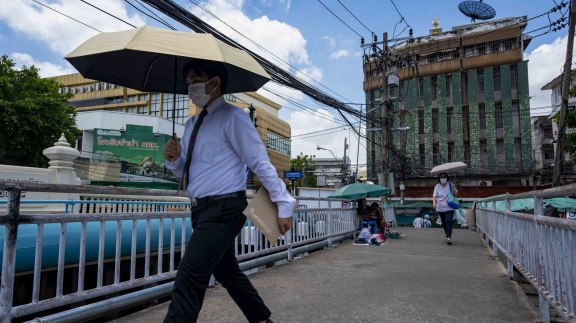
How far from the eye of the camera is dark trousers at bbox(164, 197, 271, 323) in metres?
2.02

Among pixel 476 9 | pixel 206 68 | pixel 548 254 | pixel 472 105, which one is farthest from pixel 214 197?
pixel 476 9

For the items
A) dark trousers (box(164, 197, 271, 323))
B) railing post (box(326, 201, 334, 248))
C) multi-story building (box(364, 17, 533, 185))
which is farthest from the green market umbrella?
dark trousers (box(164, 197, 271, 323))

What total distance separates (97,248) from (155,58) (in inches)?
114

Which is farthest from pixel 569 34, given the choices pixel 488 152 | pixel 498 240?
pixel 488 152

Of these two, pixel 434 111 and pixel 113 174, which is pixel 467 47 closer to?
pixel 434 111

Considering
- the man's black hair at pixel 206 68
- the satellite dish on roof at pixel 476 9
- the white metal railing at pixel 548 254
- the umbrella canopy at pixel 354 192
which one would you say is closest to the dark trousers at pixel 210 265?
the man's black hair at pixel 206 68

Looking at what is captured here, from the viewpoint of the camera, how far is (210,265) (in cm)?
212

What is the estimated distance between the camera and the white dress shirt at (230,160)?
2.27m

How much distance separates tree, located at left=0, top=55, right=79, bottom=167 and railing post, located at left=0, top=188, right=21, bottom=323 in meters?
21.5

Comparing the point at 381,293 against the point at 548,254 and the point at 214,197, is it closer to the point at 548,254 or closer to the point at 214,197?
the point at 548,254

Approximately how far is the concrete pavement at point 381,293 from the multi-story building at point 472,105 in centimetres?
2819

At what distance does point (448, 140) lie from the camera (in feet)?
118

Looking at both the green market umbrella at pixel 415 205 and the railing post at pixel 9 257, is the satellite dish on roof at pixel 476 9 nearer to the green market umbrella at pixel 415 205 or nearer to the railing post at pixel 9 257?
the green market umbrella at pixel 415 205

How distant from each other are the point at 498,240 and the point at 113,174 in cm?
3317
